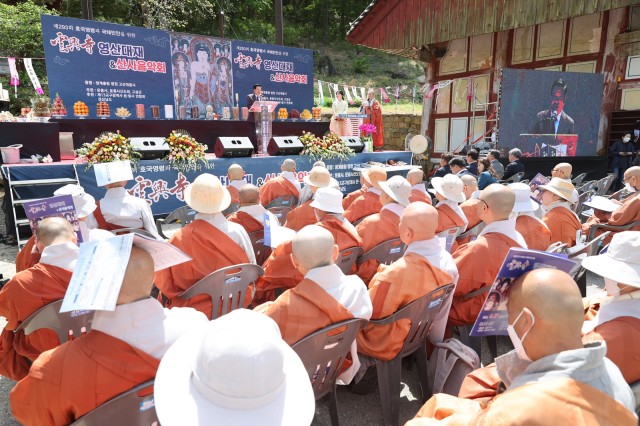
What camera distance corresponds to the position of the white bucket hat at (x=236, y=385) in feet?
3.27

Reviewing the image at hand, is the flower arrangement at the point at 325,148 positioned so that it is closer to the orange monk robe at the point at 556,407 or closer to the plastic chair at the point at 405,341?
the plastic chair at the point at 405,341

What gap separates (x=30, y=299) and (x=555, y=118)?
1210cm

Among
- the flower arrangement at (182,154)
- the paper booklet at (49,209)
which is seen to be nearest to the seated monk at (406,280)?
the paper booklet at (49,209)

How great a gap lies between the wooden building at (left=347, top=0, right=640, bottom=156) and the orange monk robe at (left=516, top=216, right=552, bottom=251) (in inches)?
347

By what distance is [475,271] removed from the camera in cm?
283

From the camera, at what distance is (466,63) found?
13297mm

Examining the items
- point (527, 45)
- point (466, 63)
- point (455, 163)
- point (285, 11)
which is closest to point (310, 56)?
point (466, 63)

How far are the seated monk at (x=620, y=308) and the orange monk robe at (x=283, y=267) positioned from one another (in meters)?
1.76

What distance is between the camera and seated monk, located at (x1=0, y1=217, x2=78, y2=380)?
2197mm

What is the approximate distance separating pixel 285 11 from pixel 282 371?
37.5 metres

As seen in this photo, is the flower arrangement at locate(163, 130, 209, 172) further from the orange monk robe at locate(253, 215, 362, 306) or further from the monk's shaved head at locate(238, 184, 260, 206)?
the orange monk robe at locate(253, 215, 362, 306)

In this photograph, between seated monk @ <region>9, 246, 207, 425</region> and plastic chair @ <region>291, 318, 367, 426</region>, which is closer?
seated monk @ <region>9, 246, 207, 425</region>

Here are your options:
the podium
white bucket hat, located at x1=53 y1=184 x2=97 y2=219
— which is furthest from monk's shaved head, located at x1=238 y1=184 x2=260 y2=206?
the podium

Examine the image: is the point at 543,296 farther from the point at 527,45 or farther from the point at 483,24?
the point at 527,45
